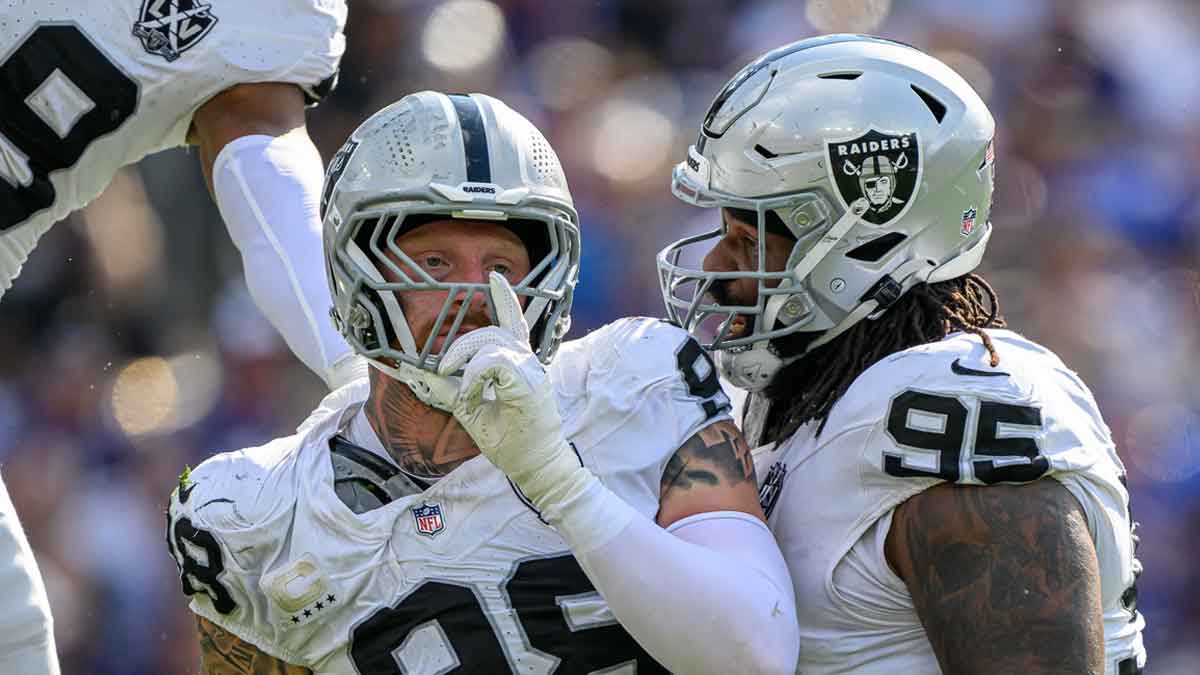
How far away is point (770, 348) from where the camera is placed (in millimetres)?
2543

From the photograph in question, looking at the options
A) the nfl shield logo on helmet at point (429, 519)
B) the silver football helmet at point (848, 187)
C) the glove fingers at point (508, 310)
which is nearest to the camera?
the glove fingers at point (508, 310)

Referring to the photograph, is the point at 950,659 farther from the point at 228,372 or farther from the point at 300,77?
the point at 228,372

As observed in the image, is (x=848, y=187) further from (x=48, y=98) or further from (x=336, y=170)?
(x=48, y=98)

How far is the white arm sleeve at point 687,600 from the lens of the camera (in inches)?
76.4

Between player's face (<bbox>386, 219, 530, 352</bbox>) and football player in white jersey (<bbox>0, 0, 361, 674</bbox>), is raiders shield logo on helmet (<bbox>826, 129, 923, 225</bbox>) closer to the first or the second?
player's face (<bbox>386, 219, 530, 352</bbox>)

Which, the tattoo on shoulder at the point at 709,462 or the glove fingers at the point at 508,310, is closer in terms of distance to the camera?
the glove fingers at the point at 508,310

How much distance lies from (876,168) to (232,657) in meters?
1.26

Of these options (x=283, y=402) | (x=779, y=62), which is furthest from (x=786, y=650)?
(x=283, y=402)

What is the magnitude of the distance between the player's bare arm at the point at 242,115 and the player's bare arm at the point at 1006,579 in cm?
163

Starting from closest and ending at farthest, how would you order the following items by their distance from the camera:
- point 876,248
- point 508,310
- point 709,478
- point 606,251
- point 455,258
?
point 508,310, point 709,478, point 455,258, point 876,248, point 606,251

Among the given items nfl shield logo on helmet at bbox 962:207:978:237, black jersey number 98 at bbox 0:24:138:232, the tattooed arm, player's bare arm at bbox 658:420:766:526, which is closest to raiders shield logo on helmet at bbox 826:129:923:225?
nfl shield logo on helmet at bbox 962:207:978:237

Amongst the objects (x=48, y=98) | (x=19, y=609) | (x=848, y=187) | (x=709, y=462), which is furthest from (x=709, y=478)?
(x=48, y=98)

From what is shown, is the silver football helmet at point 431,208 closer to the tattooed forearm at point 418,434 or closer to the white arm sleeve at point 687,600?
the tattooed forearm at point 418,434

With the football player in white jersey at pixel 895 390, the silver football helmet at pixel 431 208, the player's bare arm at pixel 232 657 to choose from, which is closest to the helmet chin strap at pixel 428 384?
the silver football helmet at pixel 431 208
